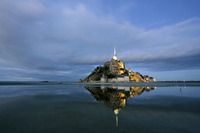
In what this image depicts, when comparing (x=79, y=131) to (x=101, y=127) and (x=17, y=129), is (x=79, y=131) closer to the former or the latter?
(x=101, y=127)

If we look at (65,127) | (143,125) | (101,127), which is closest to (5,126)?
(65,127)

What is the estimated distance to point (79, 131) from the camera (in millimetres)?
8055

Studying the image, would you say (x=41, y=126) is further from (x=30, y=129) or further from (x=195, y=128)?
(x=195, y=128)

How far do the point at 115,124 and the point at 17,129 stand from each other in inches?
304

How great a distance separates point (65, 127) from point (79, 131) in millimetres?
1482

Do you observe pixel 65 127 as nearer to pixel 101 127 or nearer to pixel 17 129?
pixel 101 127

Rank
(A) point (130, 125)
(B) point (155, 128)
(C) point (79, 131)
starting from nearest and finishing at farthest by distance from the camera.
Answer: (C) point (79, 131) → (B) point (155, 128) → (A) point (130, 125)

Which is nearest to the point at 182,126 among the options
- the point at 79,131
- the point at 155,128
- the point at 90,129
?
the point at 155,128

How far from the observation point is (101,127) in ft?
28.5

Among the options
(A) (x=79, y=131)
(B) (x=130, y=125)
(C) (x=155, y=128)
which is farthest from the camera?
(B) (x=130, y=125)

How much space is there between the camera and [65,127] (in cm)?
880

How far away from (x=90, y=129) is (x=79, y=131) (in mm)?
844

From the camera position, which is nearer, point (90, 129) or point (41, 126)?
point (90, 129)

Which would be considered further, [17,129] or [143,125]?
[143,125]
